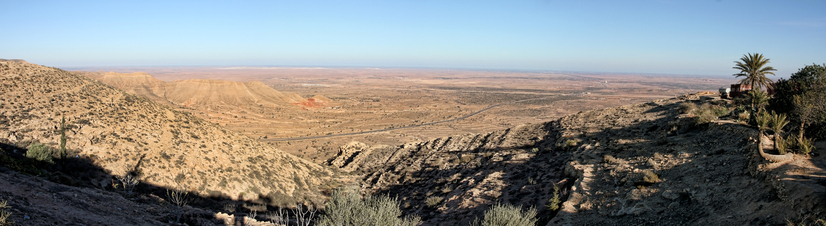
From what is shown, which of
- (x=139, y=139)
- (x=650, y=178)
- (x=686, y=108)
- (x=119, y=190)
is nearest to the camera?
(x=650, y=178)

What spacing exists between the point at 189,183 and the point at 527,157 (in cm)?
1486

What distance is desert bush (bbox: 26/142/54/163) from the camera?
13.2 m

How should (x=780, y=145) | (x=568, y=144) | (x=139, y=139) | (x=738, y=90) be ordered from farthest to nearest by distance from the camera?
(x=738, y=90), (x=568, y=144), (x=139, y=139), (x=780, y=145)

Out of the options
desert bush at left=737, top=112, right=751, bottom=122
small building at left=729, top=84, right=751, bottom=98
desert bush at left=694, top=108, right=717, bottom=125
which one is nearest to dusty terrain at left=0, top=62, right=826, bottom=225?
desert bush at left=694, top=108, right=717, bottom=125

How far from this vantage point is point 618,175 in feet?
39.4

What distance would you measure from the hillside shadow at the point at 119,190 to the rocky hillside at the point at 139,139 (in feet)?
0.77

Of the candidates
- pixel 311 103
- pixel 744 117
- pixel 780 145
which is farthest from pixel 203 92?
Result: pixel 780 145

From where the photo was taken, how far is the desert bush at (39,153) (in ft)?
43.4

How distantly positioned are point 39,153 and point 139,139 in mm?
3635

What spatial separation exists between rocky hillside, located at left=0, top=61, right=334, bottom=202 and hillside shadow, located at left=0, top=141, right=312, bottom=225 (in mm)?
236

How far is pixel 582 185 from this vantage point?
1182 cm

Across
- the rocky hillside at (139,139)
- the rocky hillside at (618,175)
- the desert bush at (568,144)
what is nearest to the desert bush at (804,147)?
the rocky hillside at (618,175)

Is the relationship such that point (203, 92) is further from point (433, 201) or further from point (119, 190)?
point (433, 201)

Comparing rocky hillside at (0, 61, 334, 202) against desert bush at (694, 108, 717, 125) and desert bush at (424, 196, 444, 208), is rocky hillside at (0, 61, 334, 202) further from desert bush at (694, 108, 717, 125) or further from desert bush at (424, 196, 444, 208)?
desert bush at (694, 108, 717, 125)
